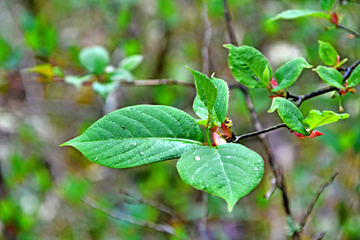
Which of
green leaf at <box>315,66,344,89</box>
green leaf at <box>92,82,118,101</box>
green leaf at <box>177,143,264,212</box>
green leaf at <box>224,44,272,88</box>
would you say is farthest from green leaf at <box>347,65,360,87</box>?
green leaf at <box>92,82,118,101</box>

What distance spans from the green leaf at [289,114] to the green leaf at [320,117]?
0.01 metres

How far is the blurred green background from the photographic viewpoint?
1.37 m

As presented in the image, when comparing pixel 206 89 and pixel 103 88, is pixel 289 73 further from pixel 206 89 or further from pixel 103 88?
pixel 103 88

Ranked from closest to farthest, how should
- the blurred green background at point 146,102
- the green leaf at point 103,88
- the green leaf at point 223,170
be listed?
1. the green leaf at point 223,170
2. the green leaf at point 103,88
3. the blurred green background at point 146,102

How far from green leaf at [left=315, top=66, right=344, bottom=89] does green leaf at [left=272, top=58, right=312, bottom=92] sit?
0.09 ft

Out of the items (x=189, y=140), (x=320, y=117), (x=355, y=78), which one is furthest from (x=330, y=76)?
(x=189, y=140)

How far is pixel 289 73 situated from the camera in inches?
18.0

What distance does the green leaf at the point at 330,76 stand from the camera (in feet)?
1.48

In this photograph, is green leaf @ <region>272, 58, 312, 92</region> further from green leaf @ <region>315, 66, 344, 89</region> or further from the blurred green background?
the blurred green background

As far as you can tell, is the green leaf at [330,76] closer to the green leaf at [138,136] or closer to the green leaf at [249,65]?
the green leaf at [249,65]

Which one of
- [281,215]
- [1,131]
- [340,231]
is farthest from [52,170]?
[340,231]

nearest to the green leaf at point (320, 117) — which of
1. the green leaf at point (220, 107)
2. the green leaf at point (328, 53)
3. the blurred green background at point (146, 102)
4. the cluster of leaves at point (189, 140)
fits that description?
the cluster of leaves at point (189, 140)

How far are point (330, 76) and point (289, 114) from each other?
0.15 metres

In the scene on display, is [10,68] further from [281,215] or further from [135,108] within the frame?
[281,215]
